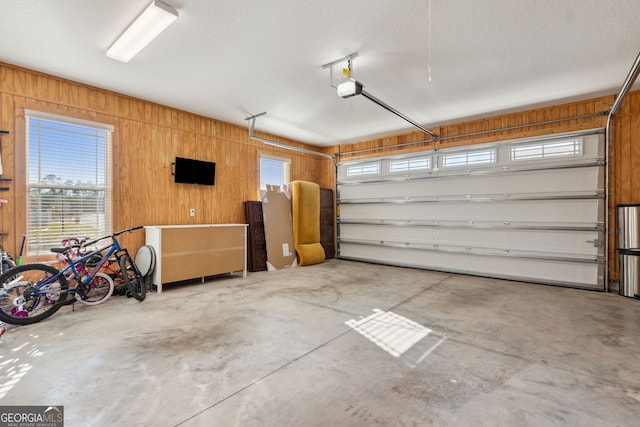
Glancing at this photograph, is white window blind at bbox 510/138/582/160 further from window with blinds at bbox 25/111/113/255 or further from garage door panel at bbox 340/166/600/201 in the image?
window with blinds at bbox 25/111/113/255

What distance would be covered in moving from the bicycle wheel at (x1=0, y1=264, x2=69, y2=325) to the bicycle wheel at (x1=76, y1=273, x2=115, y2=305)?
0.94 ft

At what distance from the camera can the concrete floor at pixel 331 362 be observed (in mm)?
1676

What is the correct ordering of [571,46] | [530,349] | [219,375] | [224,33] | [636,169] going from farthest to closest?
[636,169]
[571,46]
[224,33]
[530,349]
[219,375]

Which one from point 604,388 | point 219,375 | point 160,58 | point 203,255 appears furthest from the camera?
point 203,255

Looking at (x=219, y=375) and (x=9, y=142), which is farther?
(x=9, y=142)

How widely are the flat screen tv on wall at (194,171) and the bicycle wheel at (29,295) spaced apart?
216 cm

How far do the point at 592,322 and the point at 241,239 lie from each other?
4.78 metres

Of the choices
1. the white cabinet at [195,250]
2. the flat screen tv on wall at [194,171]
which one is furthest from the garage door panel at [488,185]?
the flat screen tv on wall at [194,171]

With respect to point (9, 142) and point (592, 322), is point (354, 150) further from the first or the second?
point (9, 142)

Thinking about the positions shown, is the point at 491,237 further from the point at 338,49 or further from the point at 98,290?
the point at 98,290

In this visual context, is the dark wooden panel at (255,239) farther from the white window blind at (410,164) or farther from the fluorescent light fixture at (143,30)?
the fluorescent light fixture at (143,30)

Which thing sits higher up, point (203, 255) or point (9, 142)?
point (9, 142)

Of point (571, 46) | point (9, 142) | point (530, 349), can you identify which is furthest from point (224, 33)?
point (530, 349)

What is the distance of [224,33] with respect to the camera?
2.86 m
